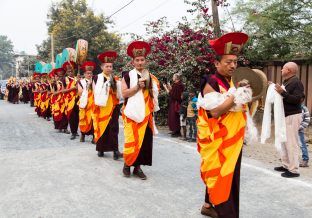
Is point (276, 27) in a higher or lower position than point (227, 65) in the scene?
higher

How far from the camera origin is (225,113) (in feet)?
12.4

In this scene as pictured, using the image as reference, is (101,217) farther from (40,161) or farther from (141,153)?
(40,161)

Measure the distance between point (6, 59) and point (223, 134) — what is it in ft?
452

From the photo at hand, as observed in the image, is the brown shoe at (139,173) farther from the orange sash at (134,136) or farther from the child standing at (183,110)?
the child standing at (183,110)

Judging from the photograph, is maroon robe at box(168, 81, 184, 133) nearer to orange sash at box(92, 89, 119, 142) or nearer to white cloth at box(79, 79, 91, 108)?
white cloth at box(79, 79, 91, 108)

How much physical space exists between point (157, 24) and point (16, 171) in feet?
27.3

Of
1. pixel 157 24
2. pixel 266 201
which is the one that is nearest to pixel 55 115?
A: pixel 157 24

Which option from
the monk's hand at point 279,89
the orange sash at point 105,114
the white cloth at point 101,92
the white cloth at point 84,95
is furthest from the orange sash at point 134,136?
the white cloth at point 84,95

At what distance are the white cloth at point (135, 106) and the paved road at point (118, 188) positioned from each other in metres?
0.95

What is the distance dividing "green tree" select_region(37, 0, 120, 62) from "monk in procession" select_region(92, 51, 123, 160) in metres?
25.0

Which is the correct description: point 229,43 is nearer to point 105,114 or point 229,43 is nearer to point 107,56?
point 107,56

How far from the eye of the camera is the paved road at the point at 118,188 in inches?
176

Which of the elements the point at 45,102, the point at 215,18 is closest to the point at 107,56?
the point at 215,18

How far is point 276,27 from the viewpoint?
39.5 feet
